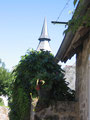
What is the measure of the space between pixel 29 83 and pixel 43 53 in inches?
45.9

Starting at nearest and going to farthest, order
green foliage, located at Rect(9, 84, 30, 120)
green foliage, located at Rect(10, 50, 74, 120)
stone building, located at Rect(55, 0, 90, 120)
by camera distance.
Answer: stone building, located at Rect(55, 0, 90, 120) → green foliage, located at Rect(10, 50, 74, 120) → green foliage, located at Rect(9, 84, 30, 120)

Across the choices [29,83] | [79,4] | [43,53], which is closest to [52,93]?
[29,83]

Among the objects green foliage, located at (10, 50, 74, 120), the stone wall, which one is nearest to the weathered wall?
the stone wall

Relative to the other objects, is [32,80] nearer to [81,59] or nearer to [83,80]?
[81,59]

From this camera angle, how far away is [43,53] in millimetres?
8250

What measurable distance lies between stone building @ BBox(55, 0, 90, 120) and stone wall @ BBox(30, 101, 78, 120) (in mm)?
132

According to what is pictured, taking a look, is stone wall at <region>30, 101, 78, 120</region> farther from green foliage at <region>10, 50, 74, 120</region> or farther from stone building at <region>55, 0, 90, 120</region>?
green foliage at <region>10, 50, 74, 120</region>

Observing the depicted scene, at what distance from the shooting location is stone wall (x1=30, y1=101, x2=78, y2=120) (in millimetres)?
6176

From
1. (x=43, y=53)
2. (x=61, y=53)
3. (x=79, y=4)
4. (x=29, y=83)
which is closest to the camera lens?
(x=79, y=4)

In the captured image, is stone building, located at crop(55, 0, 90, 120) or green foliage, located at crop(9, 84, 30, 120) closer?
stone building, located at crop(55, 0, 90, 120)

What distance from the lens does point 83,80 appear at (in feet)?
19.0

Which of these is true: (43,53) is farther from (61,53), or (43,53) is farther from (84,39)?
(84,39)

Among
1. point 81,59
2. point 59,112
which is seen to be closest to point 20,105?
point 59,112

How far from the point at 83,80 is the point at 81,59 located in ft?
2.00
